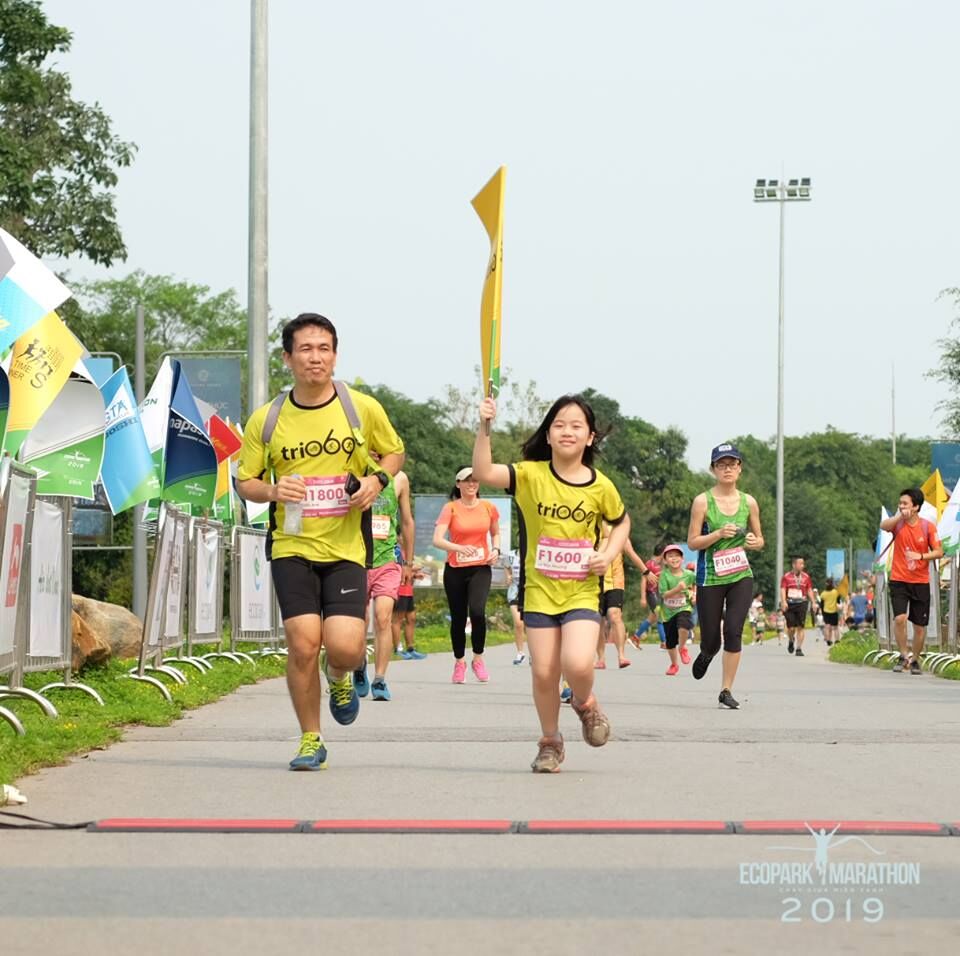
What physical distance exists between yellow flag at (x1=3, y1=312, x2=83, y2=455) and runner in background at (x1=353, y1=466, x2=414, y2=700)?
8.81ft

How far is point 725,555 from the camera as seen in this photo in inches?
567

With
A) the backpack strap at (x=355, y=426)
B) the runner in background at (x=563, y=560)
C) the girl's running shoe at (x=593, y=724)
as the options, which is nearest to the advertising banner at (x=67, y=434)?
the backpack strap at (x=355, y=426)

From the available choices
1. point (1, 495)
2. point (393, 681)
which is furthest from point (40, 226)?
point (1, 495)

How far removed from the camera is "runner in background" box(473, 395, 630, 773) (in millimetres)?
9148

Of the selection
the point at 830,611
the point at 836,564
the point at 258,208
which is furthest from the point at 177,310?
the point at 258,208

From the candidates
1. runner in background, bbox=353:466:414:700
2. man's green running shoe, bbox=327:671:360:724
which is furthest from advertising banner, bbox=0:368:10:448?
runner in background, bbox=353:466:414:700

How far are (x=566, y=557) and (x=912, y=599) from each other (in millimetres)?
12776

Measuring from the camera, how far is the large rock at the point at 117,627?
55.6 ft

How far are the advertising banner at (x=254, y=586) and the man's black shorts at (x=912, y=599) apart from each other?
6564 millimetres

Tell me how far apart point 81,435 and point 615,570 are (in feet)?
34.9

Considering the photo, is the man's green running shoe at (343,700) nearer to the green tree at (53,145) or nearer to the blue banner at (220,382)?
the blue banner at (220,382)

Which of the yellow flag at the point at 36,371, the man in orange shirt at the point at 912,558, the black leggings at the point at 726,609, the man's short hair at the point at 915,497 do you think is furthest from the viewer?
the man in orange shirt at the point at 912,558

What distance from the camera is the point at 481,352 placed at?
9.07 meters

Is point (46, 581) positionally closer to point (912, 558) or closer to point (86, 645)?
point (86, 645)
